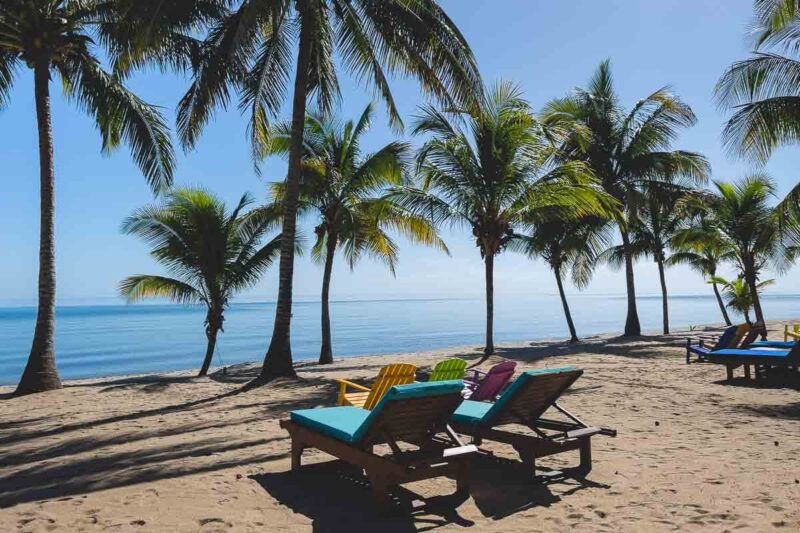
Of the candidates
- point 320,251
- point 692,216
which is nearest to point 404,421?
point 320,251

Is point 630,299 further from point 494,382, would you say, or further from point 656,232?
point 494,382

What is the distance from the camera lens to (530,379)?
4.65 metres

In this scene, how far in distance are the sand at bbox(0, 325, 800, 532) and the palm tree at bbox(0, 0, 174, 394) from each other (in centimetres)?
194

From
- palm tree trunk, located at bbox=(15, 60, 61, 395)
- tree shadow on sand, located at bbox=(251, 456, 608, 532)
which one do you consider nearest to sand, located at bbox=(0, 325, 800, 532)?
tree shadow on sand, located at bbox=(251, 456, 608, 532)

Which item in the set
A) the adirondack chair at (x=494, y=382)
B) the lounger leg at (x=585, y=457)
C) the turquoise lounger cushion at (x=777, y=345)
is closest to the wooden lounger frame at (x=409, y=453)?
the lounger leg at (x=585, y=457)

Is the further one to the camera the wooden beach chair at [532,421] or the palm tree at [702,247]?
the palm tree at [702,247]

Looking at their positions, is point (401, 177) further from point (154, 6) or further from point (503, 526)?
point (503, 526)

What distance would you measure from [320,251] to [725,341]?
1194 centimetres

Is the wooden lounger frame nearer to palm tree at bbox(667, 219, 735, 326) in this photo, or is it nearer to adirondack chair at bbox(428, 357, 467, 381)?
adirondack chair at bbox(428, 357, 467, 381)

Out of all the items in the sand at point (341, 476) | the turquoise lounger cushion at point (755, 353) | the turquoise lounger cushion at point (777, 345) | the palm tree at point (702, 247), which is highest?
the palm tree at point (702, 247)

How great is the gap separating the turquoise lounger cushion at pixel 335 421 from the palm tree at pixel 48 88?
23.3ft

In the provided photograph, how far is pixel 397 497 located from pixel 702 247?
74.9ft

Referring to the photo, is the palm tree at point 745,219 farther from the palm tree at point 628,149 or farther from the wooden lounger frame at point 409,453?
the wooden lounger frame at point 409,453

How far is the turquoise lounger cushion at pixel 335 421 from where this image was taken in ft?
14.8
